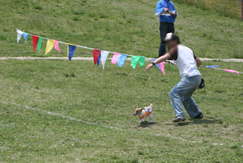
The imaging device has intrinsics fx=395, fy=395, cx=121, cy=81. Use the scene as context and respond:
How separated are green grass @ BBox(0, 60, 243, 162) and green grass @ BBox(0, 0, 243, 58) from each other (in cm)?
405

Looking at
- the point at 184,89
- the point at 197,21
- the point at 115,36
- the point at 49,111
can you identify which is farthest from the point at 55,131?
the point at 197,21

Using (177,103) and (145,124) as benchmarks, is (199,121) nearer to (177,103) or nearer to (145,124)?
(177,103)

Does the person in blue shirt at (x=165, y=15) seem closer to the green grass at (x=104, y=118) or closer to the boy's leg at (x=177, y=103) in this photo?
the green grass at (x=104, y=118)

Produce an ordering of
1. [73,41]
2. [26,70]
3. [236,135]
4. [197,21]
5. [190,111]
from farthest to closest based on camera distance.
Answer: [197,21] < [73,41] < [26,70] < [190,111] < [236,135]

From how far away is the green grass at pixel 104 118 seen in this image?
5785 millimetres

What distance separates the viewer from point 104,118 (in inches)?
307

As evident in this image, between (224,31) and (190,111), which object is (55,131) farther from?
(224,31)

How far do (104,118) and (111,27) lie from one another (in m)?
13.7

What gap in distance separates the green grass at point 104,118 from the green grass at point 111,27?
4.05 m

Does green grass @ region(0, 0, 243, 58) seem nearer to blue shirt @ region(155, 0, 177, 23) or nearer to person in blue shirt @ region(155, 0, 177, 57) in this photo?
person in blue shirt @ region(155, 0, 177, 57)

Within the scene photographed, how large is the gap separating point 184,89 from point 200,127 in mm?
756

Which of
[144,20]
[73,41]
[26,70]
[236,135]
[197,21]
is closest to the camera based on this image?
[236,135]

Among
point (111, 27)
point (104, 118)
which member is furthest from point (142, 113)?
point (111, 27)

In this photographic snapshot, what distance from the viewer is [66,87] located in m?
10.3
